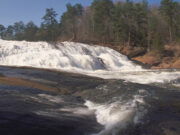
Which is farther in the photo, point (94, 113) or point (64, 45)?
point (64, 45)

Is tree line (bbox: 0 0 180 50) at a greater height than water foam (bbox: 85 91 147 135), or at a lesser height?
greater

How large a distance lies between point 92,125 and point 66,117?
71 centimetres

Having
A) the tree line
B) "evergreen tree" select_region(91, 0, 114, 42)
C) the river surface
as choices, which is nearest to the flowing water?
the river surface

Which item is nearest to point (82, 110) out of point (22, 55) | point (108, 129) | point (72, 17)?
point (108, 129)

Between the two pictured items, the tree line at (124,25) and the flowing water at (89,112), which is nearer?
the flowing water at (89,112)

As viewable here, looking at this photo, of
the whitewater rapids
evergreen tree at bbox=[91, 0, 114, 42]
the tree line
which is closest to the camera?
the whitewater rapids

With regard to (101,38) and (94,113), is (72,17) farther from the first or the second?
(94,113)

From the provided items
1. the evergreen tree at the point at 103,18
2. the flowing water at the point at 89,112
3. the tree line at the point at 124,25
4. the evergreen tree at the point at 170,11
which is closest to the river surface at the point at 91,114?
the flowing water at the point at 89,112

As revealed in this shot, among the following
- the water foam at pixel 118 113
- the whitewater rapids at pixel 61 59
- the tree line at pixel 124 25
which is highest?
the tree line at pixel 124 25

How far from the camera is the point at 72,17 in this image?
53.9 m

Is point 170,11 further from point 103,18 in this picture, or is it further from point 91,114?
point 91,114

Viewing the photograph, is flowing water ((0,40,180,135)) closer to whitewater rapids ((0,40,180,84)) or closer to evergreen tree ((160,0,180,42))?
whitewater rapids ((0,40,180,84))

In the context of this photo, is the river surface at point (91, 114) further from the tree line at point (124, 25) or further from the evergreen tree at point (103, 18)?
the evergreen tree at point (103, 18)

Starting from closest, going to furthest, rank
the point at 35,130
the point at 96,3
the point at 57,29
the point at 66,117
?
the point at 35,130
the point at 66,117
the point at 96,3
the point at 57,29
